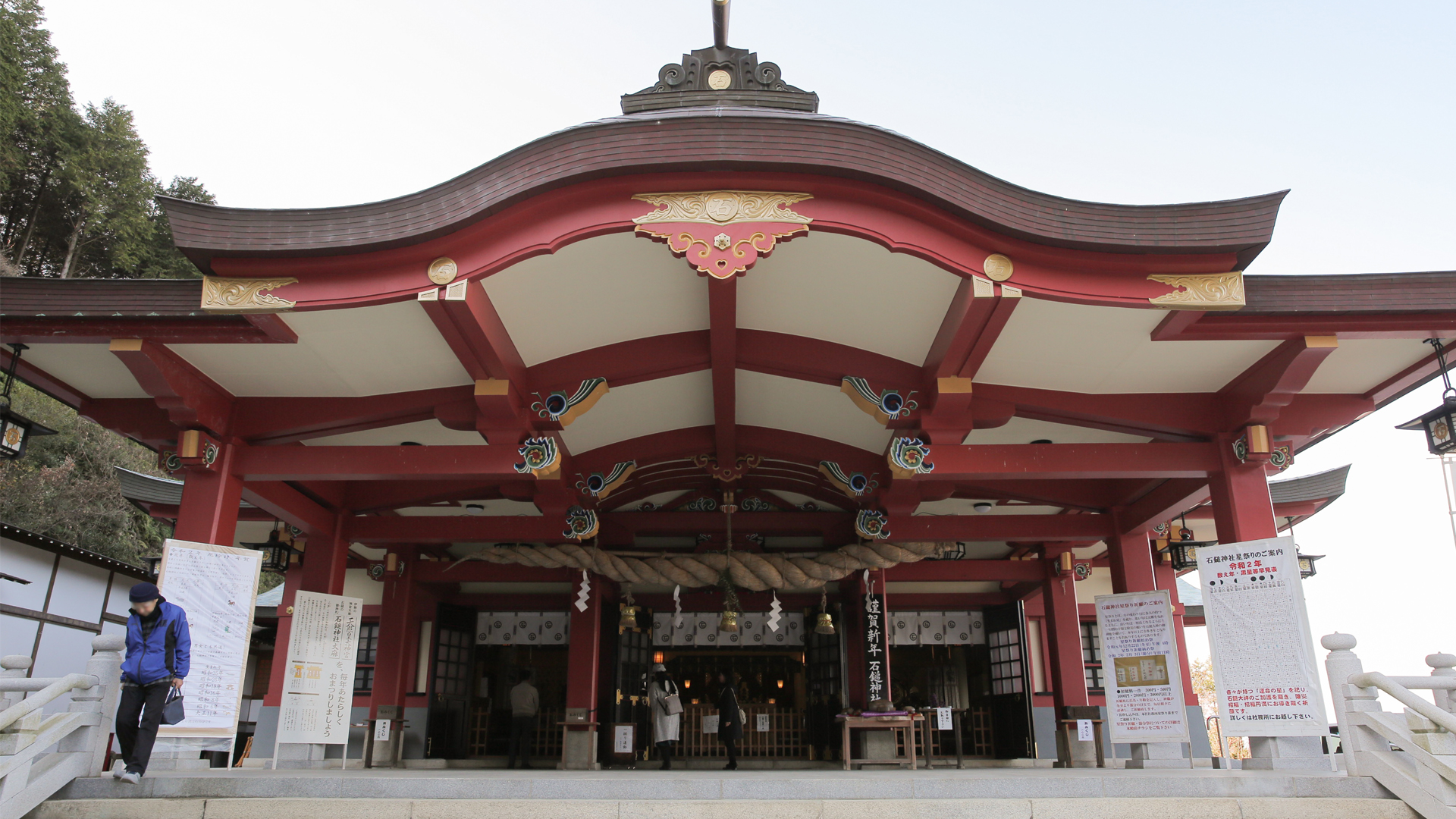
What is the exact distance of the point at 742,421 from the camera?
9.25 metres

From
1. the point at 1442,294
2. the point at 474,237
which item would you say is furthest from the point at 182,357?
the point at 1442,294

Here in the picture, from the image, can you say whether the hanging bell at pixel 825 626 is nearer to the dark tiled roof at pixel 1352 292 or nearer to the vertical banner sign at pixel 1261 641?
the vertical banner sign at pixel 1261 641

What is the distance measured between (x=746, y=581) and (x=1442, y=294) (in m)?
6.74

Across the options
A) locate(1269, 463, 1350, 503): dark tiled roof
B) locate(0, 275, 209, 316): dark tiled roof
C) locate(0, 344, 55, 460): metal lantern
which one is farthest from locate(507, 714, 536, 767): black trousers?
locate(1269, 463, 1350, 503): dark tiled roof

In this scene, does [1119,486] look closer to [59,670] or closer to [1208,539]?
[1208,539]

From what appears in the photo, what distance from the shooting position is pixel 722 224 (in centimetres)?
531

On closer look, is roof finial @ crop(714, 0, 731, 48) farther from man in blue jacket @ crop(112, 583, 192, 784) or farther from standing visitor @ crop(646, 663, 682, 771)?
standing visitor @ crop(646, 663, 682, 771)

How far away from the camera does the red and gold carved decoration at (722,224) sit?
525cm

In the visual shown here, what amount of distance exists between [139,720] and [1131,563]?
28.7 ft

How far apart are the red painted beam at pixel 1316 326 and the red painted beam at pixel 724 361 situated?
9.55 feet

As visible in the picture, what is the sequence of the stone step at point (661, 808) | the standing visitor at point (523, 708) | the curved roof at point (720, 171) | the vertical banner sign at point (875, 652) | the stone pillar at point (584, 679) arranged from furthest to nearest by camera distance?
the standing visitor at point (523, 708) → the stone pillar at point (584, 679) → the vertical banner sign at point (875, 652) → the curved roof at point (720, 171) → the stone step at point (661, 808)

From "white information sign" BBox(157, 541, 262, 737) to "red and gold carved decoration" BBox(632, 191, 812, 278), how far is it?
12.8 feet

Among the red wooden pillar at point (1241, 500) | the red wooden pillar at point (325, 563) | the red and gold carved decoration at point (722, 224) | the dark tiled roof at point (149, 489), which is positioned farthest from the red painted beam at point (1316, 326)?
the dark tiled roof at point (149, 489)

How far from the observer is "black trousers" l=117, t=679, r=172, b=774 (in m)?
5.06
